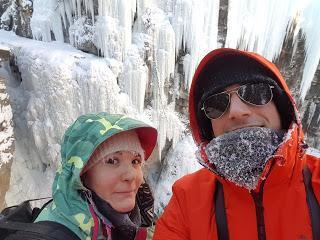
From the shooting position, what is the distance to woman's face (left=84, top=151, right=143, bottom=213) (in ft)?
3.91

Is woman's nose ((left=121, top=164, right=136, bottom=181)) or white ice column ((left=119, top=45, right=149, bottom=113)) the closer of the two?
woman's nose ((left=121, top=164, right=136, bottom=181))

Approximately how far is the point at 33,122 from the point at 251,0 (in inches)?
187

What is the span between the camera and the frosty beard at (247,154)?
1027 millimetres

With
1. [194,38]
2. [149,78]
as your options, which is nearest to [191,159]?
[149,78]

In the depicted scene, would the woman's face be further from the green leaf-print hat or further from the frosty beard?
the frosty beard

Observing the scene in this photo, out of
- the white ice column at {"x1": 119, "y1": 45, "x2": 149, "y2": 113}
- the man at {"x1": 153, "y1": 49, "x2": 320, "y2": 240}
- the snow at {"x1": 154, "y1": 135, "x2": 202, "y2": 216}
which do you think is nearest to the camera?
the man at {"x1": 153, "y1": 49, "x2": 320, "y2": 240}

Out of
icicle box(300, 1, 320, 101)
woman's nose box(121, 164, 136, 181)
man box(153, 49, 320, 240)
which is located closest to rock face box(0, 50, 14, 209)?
woman's nose box(121, 164, 136, 181)

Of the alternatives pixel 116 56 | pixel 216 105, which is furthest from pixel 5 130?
pixel 216 105

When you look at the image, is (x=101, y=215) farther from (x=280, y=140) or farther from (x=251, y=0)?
(x=251, y=0)

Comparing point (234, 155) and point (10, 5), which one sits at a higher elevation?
point (234, 155)

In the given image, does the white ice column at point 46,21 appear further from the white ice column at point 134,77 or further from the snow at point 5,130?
the snow at point 5,130

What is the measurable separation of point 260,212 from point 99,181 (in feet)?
1.87

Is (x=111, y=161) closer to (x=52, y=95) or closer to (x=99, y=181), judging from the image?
(x=99, y=181)

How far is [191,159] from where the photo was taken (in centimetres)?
654
